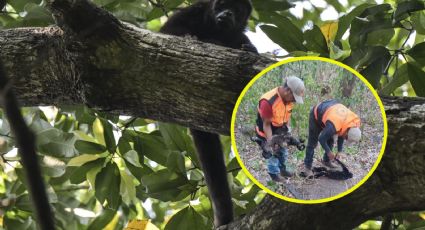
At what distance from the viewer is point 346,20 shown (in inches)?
113

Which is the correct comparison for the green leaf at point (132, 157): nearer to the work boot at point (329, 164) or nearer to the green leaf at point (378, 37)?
the green leaf at point (378, 37)

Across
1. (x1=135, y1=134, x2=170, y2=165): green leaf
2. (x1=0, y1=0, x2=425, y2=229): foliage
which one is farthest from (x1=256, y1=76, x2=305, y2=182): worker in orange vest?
(x1=135, y1=134, x2=170, y2=165): green leaf

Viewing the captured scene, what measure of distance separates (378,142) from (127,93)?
96 cm

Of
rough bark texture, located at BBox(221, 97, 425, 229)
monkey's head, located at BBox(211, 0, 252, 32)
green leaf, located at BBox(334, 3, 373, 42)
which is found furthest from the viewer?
monkey's head, located at BBox(211, 0, 252, 32)

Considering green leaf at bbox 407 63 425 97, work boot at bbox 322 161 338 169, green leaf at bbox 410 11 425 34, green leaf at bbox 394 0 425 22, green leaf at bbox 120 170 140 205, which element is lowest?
green leaf at bbox 120 170 140 205

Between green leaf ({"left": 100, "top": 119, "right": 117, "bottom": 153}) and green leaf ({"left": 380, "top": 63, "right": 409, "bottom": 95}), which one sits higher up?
green leaf ({"left": 380, "top": 63, "right": 409, "bottom": 95})

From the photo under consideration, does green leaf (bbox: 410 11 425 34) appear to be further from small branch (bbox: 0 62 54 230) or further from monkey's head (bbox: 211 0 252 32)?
small branch (bbox: 0 62 54 230)

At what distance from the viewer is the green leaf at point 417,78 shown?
8.48ft

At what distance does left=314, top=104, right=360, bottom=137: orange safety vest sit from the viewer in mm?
1778

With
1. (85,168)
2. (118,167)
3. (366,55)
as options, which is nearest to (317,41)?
(366,55)

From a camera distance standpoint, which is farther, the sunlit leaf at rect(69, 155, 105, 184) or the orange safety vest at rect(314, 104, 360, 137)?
the sunlit leaf at rect(69, 155, 105, 184)

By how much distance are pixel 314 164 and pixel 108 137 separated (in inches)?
61.9

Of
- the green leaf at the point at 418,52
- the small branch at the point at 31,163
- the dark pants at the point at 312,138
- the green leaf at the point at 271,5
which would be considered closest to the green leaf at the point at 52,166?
the green leaf at the point at 271,5

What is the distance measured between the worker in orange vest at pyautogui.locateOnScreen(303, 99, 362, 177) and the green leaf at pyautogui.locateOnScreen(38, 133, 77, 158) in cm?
166
